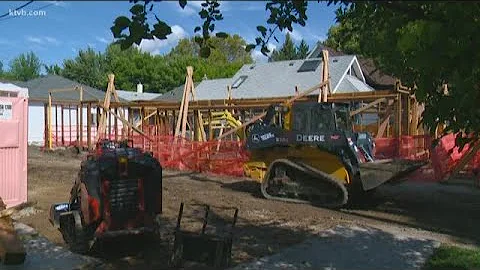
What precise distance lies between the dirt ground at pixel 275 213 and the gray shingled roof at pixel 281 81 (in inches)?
754

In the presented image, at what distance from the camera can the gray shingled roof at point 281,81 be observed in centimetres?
3574

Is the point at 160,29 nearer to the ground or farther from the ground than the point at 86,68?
nearer to the ground

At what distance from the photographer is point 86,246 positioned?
7523mm

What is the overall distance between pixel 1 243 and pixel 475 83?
5937 millimetres

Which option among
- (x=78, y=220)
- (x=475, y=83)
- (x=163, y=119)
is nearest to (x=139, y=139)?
→ (x=163, y=119)

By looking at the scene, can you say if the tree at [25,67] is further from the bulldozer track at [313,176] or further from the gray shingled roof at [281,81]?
the bulldozer track at [313,176]

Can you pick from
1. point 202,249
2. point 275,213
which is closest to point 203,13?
point 202,249

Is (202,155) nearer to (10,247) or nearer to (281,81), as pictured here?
(10,247)

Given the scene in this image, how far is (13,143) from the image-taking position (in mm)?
10430

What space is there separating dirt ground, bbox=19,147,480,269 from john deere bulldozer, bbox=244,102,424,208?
22.6 inches

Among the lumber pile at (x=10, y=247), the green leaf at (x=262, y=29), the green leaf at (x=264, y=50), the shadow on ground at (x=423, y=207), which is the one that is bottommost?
the shadow on ground at (x=423, y=207)

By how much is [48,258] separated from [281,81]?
31.7 meters

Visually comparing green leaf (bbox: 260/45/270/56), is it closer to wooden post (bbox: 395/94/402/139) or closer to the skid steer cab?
the skid steer cab

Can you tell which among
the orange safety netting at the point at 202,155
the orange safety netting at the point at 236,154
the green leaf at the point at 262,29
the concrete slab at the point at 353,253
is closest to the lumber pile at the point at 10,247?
the concrete slab at the point at 353,253
